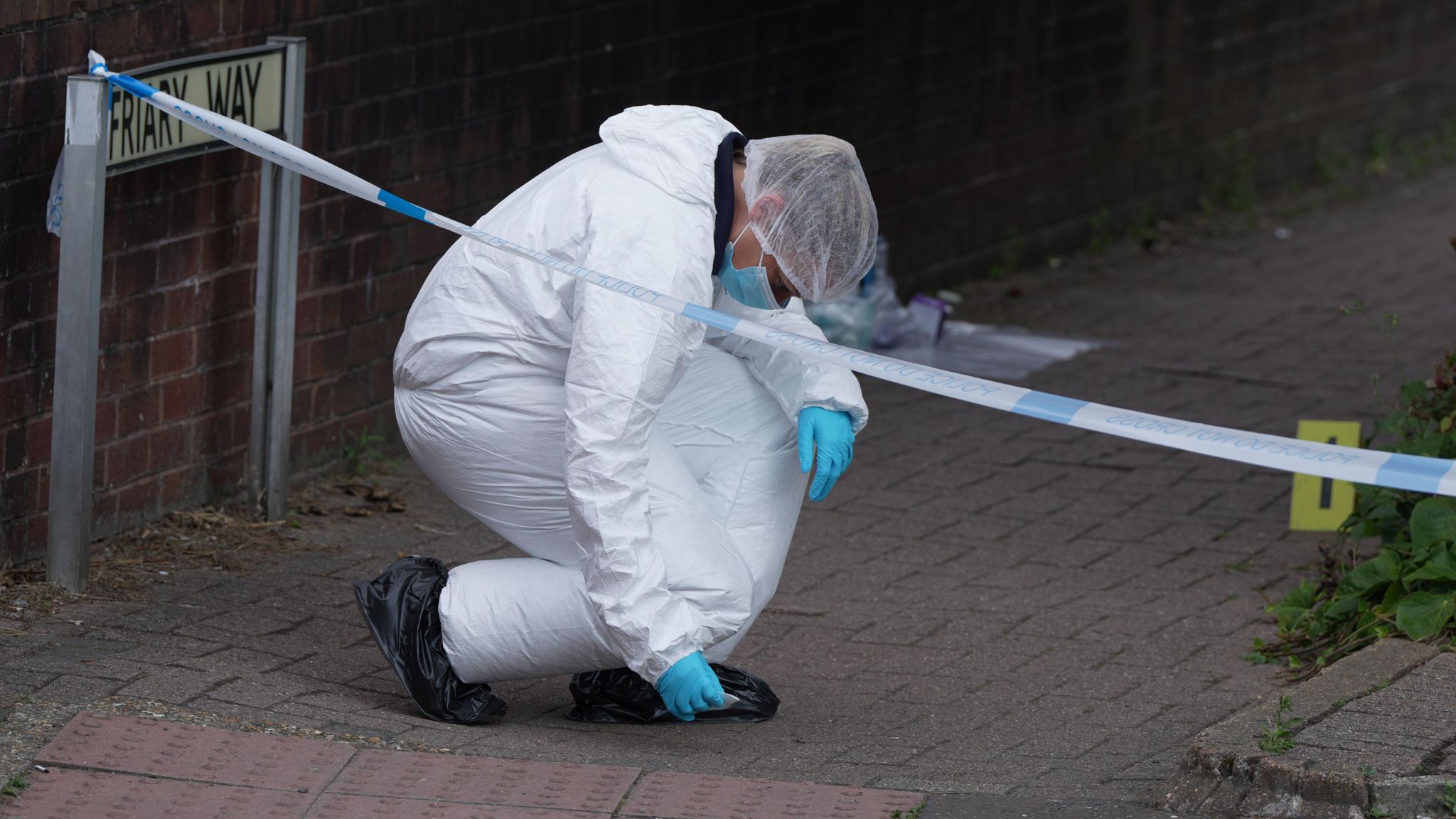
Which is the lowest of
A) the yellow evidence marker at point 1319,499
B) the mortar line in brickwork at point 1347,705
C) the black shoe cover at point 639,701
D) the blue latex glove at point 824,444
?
the black shoe cover at point 639,701

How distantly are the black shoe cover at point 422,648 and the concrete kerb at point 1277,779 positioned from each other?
1340 millimetres

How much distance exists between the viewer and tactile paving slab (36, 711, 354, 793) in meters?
3.29

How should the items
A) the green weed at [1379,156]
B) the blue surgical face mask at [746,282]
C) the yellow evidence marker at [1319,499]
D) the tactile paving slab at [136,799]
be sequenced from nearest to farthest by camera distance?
the tactile paving slab at [136,799]
the blue surgical face mask at [746,282]
the yellow evidence marker at [1319,499]
the green weed at [1379,156]

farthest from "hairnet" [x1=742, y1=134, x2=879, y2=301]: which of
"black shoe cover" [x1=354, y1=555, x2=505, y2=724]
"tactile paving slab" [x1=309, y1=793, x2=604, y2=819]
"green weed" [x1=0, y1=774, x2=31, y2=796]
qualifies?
"green weed" [x1=0, y1=774, x2=31, y2=796]

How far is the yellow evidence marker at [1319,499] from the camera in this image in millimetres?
5105


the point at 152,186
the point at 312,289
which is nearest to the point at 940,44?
the point at 312,289

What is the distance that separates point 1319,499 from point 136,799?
3295mm

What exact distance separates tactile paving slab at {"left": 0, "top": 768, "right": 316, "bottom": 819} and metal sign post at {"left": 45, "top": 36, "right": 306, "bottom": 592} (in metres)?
1.16

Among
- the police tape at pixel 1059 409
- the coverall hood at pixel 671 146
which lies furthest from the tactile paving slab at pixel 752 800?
the coverall hood at pixel 671 146

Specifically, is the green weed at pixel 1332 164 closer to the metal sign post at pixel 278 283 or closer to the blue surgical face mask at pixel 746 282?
the metal sign post at pixel 278 283

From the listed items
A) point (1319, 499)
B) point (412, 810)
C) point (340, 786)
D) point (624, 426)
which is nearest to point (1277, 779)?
point (624, 426)

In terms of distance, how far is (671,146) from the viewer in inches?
140

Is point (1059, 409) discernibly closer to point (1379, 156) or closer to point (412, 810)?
point (412, 810)

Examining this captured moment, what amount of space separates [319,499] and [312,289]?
0.60m
